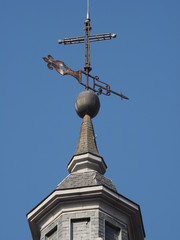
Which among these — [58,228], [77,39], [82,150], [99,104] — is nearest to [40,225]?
[58,228]

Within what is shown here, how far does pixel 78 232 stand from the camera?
105 feet

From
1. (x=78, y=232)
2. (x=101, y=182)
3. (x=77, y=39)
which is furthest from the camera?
(x=77, y=39)

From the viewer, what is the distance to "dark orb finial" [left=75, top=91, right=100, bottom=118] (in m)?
38.1

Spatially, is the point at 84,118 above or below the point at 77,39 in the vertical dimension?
below

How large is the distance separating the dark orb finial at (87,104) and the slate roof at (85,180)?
157 inches

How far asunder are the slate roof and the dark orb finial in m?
3.99

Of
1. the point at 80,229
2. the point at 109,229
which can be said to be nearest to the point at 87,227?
the point at 80,229

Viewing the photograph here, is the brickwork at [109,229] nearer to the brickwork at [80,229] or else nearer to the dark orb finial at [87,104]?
the brickwork at [80,229]

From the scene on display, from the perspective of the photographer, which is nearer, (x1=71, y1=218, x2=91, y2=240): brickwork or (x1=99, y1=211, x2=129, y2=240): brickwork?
(x1=71, y1=218, x2=91, y2=240): brickwork

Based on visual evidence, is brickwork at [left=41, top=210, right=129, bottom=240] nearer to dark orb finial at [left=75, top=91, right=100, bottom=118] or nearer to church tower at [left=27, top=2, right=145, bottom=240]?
church tower at [left=27, top=2, right=145, bottom=240]

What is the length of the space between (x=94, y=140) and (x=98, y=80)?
3.20 m

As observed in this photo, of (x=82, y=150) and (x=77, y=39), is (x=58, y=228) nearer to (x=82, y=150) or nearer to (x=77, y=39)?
(x=82, y=150)

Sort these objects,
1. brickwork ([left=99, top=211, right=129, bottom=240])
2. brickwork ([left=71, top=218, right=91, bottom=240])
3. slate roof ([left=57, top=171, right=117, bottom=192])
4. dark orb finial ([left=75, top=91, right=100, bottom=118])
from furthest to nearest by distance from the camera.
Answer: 1. dark orb finial ([left=75, top=91, right=100, bottom=118])
2. slate roof ([left=57, top=171, right=117, bottom=192])
3. brickwork ([left=99, top=211, right=129, bottom=240])
4. brickwork ([left=71, top=218, right=91, bottom=240])

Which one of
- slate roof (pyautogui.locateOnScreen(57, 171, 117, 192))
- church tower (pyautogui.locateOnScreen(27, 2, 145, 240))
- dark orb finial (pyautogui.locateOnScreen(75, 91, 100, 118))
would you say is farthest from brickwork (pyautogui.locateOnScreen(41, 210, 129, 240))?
dark orb finial (pyautogui.locateOnScreen(75, 91, 100, 118))
